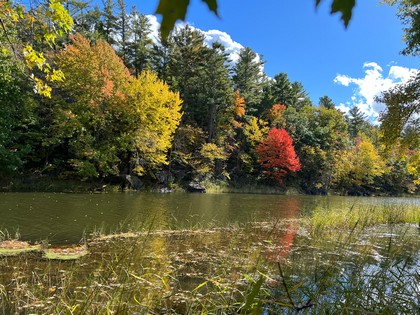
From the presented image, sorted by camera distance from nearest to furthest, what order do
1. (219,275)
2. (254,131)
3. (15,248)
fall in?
(219,275) < (15,248) < (254,131)

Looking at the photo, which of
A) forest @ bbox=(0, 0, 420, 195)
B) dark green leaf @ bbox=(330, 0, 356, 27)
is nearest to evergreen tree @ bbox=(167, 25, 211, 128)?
forest @ bbox=(0, 0, 420, 195)

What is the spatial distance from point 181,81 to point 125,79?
10088 mm

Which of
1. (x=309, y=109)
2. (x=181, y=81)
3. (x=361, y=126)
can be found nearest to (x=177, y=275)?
(x=181, y=81)

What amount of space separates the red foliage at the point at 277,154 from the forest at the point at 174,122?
0.11 metres

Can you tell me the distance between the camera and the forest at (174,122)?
19.2m

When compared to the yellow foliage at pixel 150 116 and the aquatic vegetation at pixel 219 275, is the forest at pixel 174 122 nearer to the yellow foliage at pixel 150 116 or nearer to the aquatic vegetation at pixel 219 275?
the yellow foliage at pixel 150 116

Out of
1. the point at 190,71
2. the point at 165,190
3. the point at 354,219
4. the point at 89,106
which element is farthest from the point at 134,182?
the point at 354,219

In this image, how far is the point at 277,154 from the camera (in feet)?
102

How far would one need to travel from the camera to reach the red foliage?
3056 cm

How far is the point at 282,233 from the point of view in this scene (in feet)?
27.6

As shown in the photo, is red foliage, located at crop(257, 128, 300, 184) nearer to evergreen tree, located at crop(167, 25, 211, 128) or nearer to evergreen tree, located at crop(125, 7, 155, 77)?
evergreen tree, located at crop(167, 25, 211, 128)

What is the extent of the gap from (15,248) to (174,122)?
18766mm

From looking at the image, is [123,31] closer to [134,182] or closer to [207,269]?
[134,182]

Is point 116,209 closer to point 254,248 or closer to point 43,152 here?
point 254,248
